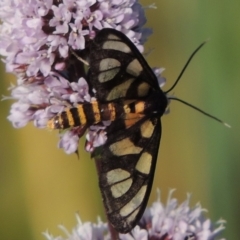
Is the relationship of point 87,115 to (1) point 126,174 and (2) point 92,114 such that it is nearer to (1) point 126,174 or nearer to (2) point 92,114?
(2) point 92,114

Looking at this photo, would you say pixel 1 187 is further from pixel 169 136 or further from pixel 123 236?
pixel 123 236

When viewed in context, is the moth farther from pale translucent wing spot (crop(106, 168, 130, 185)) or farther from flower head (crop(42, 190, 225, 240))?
flower head (crop(42, 190, 225, 240))

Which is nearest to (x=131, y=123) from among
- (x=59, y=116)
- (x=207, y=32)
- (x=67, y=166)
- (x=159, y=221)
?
(x=59, y=116)

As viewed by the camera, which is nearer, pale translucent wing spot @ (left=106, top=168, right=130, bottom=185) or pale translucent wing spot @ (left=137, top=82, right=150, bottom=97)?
pale translucent wing spot @ (left=106, top=168, right=130, bottom=185)

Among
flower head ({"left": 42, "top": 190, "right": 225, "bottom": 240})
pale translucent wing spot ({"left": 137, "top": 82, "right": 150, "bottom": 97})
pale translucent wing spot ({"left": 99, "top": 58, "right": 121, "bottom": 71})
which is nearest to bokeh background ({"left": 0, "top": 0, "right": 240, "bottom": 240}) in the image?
flower head ({"left": 42, "top": 190, "right": 225, "bottom": 240})

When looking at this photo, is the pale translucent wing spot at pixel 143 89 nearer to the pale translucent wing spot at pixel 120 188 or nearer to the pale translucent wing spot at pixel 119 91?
the pale translucent wing spot at pixel 119 91

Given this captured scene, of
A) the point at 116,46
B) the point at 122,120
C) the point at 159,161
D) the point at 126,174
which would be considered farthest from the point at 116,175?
the point at 159,161
